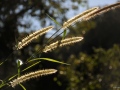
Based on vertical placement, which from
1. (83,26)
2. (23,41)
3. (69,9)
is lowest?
(23,41)

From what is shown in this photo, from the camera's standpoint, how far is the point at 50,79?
11.3m

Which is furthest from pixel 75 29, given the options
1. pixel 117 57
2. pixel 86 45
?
pixel 86 45

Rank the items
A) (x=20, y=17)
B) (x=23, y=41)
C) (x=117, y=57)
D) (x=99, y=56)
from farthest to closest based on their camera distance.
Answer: (x=20, y=17)
(x=99, y=56)
(x=117, y=57)
(x=23, y=41)

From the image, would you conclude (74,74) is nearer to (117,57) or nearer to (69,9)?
(117,57)

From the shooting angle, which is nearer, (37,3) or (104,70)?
(104,70)

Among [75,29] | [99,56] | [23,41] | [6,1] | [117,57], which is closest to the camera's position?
[23,41]

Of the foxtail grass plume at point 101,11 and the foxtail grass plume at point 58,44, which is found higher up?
the foxtail grass plume at point 101,11

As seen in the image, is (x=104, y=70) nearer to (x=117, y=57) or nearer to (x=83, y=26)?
(x=117, y=57)

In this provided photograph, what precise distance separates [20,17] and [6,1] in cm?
86

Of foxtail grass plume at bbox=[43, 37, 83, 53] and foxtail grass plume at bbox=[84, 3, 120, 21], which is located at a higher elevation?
foxtail grass plume at bbox=[84, 3, 120, 21]

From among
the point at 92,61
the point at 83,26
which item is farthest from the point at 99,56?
the point at 83,26

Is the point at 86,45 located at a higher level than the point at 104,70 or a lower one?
higher

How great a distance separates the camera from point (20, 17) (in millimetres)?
11031

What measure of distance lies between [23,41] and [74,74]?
7.59 m
